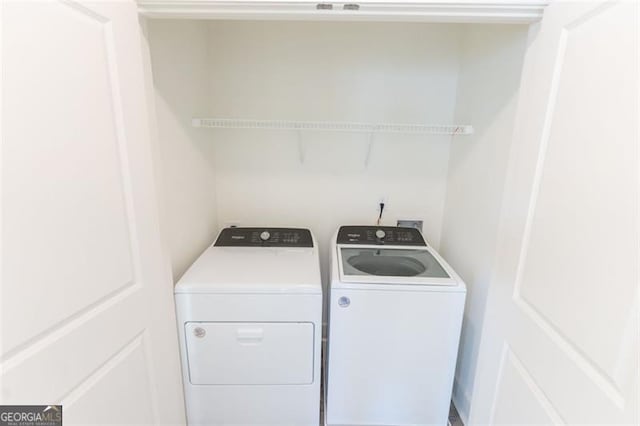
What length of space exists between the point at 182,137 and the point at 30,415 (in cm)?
130

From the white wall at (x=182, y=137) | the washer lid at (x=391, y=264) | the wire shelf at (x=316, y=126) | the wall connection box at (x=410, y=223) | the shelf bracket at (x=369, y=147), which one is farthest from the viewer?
the wall connection box at (x=410, y=223)

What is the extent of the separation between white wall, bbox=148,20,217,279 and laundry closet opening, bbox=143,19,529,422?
0.01 meters

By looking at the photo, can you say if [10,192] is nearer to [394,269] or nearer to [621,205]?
[621,205]

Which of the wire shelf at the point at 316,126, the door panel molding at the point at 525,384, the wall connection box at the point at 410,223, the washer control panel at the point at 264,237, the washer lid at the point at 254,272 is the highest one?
the wire shelf at the point at 316,126

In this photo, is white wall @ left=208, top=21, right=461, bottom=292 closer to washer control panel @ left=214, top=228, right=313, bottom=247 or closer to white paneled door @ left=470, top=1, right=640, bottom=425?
washer control panel @ left=214, top=228, right=313, bottom=247

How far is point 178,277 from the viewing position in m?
1.67

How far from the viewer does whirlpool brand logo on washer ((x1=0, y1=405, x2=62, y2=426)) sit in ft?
2.49

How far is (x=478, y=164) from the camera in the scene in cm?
177

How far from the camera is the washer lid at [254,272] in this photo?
1514 mm

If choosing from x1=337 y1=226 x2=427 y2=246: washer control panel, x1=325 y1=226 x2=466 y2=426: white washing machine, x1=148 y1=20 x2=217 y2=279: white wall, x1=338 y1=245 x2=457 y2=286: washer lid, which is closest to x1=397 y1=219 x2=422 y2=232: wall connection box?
x1=337 y1=226 x2=427 y2=246: washer control panel

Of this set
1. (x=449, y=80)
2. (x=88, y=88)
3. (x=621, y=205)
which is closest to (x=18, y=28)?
(x=88, y=88)

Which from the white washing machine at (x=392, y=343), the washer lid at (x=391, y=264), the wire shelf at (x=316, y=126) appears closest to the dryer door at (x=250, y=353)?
the white washing machine at (x=392, y=343)

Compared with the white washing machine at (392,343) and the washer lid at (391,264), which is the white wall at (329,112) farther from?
the white washing machine at (392,343)

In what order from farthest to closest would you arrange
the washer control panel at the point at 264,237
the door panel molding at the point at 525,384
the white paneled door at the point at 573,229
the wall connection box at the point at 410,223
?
the wall connection box at the point at 410,223 < the washer control panel at the point at 264,237 < the door panel molding at the point at 525,384 < the white paneled door at the point at 573,229
